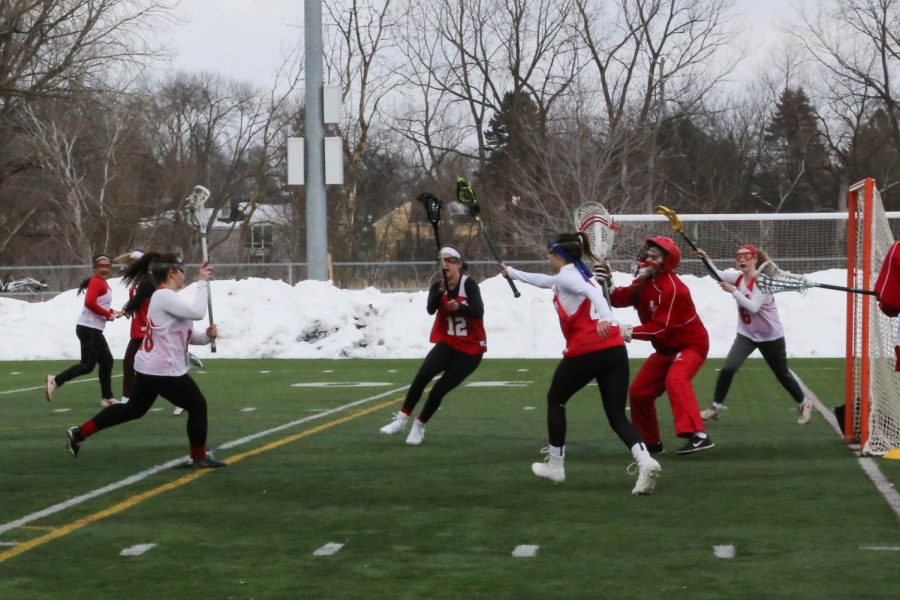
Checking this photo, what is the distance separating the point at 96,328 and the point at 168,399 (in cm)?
677

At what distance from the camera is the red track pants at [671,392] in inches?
416

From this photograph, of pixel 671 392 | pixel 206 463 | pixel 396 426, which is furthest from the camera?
pixel 396 426

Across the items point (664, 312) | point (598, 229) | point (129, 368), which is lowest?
point (129, 368)

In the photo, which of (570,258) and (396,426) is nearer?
(570,258)

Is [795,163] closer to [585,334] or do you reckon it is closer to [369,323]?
[369,323]

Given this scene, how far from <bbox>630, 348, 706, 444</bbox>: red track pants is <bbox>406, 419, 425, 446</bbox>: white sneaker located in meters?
1.94

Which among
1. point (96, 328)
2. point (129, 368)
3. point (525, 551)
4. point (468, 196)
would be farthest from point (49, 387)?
point (525, 551)

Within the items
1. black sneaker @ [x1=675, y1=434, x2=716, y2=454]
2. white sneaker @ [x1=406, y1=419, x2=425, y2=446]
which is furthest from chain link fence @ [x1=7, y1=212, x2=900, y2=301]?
black sneaker @ [x1=675, y1=434, x2=716, y2=454]

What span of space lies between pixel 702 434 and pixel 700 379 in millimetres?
8670

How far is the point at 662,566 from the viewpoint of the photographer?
654 cm

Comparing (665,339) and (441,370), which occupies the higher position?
(665,339)

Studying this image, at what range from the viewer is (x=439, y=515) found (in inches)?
318

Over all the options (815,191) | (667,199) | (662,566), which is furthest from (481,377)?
(815,191)

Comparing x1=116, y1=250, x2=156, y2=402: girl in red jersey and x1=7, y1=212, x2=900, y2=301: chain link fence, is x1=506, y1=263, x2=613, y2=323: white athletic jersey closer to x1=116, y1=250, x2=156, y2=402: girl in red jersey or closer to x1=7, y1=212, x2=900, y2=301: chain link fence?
x1=116, y1=250, x2=156, y2=402: girl in red jersey
